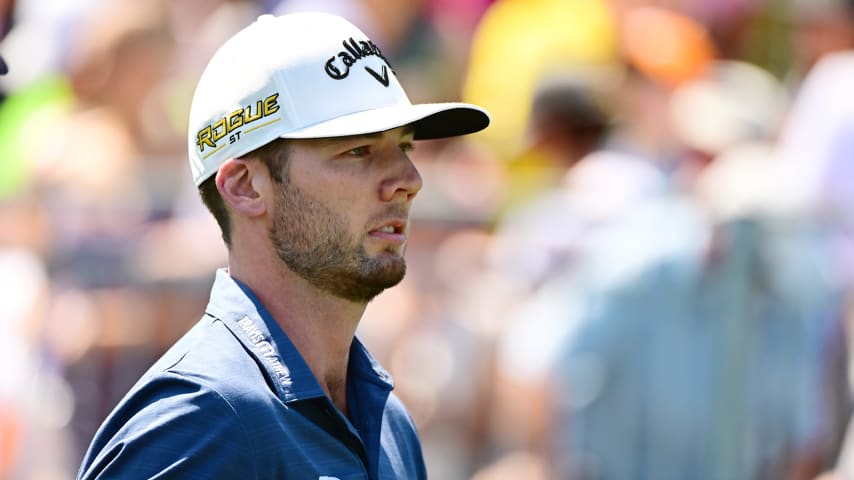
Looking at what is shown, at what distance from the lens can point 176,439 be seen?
3.00 metres

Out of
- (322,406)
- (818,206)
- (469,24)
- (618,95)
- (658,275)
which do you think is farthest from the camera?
(469,24)

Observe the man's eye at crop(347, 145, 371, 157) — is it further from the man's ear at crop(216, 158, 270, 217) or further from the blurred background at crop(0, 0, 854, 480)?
the blurred background at crop(0, 0, 854, 480)

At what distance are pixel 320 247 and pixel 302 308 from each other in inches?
6.0

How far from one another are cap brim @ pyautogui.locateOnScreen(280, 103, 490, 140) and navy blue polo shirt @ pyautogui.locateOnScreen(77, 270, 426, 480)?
0.41 meters

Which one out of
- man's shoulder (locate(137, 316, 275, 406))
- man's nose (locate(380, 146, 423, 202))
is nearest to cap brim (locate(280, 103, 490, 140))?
man's nose (locate(380, 146, 423, 202))

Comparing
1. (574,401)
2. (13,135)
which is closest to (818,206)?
(574,401)

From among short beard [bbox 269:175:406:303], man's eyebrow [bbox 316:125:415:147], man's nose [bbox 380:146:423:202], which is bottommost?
short beard [bbox 269:175:406:303]

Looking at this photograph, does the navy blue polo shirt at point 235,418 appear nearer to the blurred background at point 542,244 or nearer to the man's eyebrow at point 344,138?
the man's eyebrow at point 344,138

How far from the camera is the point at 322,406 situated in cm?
331

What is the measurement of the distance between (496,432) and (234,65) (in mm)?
3666

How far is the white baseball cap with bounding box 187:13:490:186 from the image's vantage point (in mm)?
3369

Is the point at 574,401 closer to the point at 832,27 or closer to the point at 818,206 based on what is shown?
the point at 818,206

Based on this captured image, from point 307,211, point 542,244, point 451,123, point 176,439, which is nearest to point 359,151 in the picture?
point 307,211

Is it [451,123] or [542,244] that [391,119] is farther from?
[542,244]
